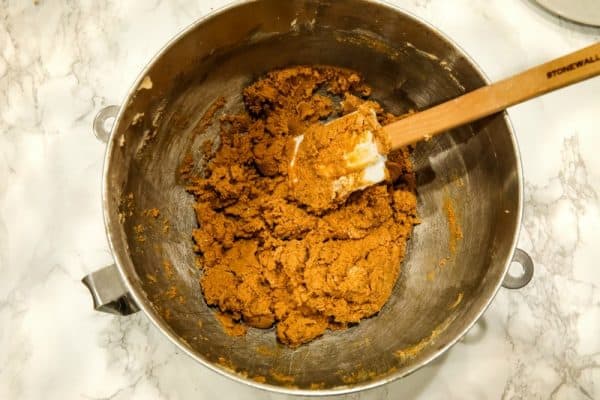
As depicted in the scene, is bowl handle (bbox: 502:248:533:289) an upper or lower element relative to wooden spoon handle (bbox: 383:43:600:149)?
lower

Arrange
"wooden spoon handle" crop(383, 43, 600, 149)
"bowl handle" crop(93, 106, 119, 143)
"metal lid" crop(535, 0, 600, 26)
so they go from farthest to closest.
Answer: "metal lid" crop(535, 0, 600, 26), "bowl handle" crop(93, 106, 119, 143), "wooden spoon handle" crop(383, 43, 600, 149)

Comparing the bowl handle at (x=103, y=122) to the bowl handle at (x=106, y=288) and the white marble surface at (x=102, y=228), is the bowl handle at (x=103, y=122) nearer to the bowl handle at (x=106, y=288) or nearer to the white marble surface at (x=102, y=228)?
the white marble surface at (x=102, y=228)

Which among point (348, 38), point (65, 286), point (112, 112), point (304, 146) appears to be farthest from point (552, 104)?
point (65, 286)

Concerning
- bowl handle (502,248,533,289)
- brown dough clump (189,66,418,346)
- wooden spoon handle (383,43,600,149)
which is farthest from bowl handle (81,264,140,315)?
bowl handle (502,248,533,289)

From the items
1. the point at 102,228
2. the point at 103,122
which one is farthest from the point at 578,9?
the point at 102,228

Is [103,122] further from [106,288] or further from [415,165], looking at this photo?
[415,165]

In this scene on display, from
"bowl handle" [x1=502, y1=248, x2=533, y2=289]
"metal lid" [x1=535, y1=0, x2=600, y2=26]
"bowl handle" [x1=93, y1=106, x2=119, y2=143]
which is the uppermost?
"bowl handle" [x1=93, y1=106, x2=119, y2=143]

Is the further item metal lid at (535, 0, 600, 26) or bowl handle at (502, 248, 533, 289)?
metal lid at (535, 0, 600, 26)

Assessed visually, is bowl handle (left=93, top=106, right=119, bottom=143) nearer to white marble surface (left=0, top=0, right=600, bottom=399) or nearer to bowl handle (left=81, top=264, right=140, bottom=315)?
white marble surface (left=0, top=0, right=600, bottom=399)
